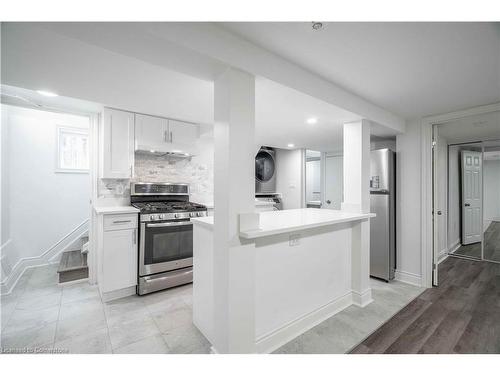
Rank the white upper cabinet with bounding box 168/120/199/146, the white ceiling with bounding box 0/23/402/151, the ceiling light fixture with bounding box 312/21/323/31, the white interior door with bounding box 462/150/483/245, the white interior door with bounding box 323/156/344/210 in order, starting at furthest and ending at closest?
the white interior door with bounding box 323/156/344/210, the white interior door with bounding box 462/150/483/245, the white upper cabinet with bounding box 168/120/199/146, the ceiling light fixture with bounding box 312/21/323/31, the white ceiling with bounding box 0/23/402/151

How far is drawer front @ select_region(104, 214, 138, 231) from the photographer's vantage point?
2498mm

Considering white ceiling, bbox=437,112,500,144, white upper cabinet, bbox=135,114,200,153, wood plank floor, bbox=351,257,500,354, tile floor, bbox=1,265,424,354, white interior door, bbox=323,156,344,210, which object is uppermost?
white ceiling, bbox=437,112,500,144

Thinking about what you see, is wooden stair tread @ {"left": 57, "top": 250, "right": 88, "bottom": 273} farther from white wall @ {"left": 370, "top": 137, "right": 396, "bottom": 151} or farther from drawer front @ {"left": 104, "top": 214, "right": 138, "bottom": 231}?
white wall @ {"left": 370, "top": 137, "right": 396, "bottom": 151}

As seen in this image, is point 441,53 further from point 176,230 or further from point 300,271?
point 176,230

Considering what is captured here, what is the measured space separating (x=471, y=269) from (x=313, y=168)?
3.54 metres

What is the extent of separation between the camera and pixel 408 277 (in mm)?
3047

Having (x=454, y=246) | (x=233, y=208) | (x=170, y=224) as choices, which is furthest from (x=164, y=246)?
(x=454, y=246)

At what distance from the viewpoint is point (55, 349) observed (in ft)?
5.63

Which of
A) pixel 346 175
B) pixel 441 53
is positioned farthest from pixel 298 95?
pixel 346 175

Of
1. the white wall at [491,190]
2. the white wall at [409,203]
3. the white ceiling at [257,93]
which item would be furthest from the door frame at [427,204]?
the white wall at [491,190]

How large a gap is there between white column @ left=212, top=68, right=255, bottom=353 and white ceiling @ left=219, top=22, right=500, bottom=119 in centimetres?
35

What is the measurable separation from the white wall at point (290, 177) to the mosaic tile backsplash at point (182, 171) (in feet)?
6.85

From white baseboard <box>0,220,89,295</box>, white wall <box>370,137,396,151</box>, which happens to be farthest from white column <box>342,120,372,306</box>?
white baseboard <box>0,220,89,295</box>

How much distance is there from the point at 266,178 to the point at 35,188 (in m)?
4.14
